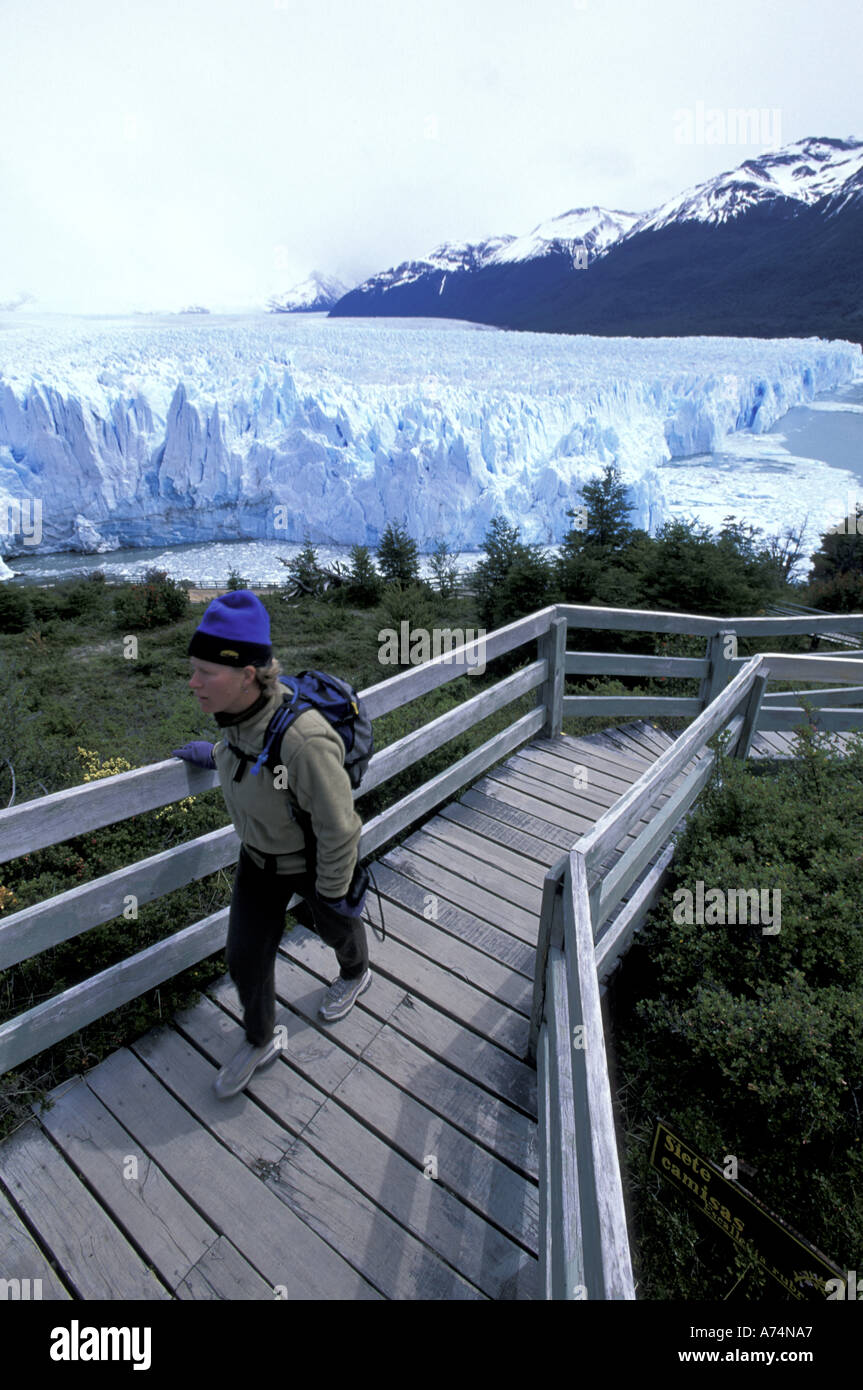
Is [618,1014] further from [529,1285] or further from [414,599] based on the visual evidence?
[414,599]

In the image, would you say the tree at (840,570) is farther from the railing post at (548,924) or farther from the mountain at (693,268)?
the mountain at (693,268)

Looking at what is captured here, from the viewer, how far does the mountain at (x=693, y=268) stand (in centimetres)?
6969

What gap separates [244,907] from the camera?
2.01m

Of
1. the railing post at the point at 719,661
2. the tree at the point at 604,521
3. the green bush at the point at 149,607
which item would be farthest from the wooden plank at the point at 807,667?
the green bush at the point at 149,607

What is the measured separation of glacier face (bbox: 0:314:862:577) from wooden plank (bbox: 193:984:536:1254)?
24010 millimetres

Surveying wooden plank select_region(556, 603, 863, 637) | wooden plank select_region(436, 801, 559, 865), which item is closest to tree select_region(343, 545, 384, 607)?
wooden plank select_region(556, 603, 863, 637)

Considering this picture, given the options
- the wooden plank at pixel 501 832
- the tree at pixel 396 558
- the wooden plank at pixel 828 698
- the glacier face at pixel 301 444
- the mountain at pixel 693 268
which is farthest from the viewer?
the mountain at pixel 693 268

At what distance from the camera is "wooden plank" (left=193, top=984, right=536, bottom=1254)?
191 cm

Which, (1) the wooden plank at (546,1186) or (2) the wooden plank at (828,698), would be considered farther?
(2) the wooden plank at (828,698)

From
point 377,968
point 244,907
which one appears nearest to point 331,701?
point 244,907

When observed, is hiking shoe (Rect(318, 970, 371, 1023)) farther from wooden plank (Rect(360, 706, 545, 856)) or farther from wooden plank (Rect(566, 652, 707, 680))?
wooden plank (Rect(566, 652, 707, 680))

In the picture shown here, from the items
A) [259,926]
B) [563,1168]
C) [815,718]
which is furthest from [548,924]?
[815,718]

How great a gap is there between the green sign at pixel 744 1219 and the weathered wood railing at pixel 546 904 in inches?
16.6
